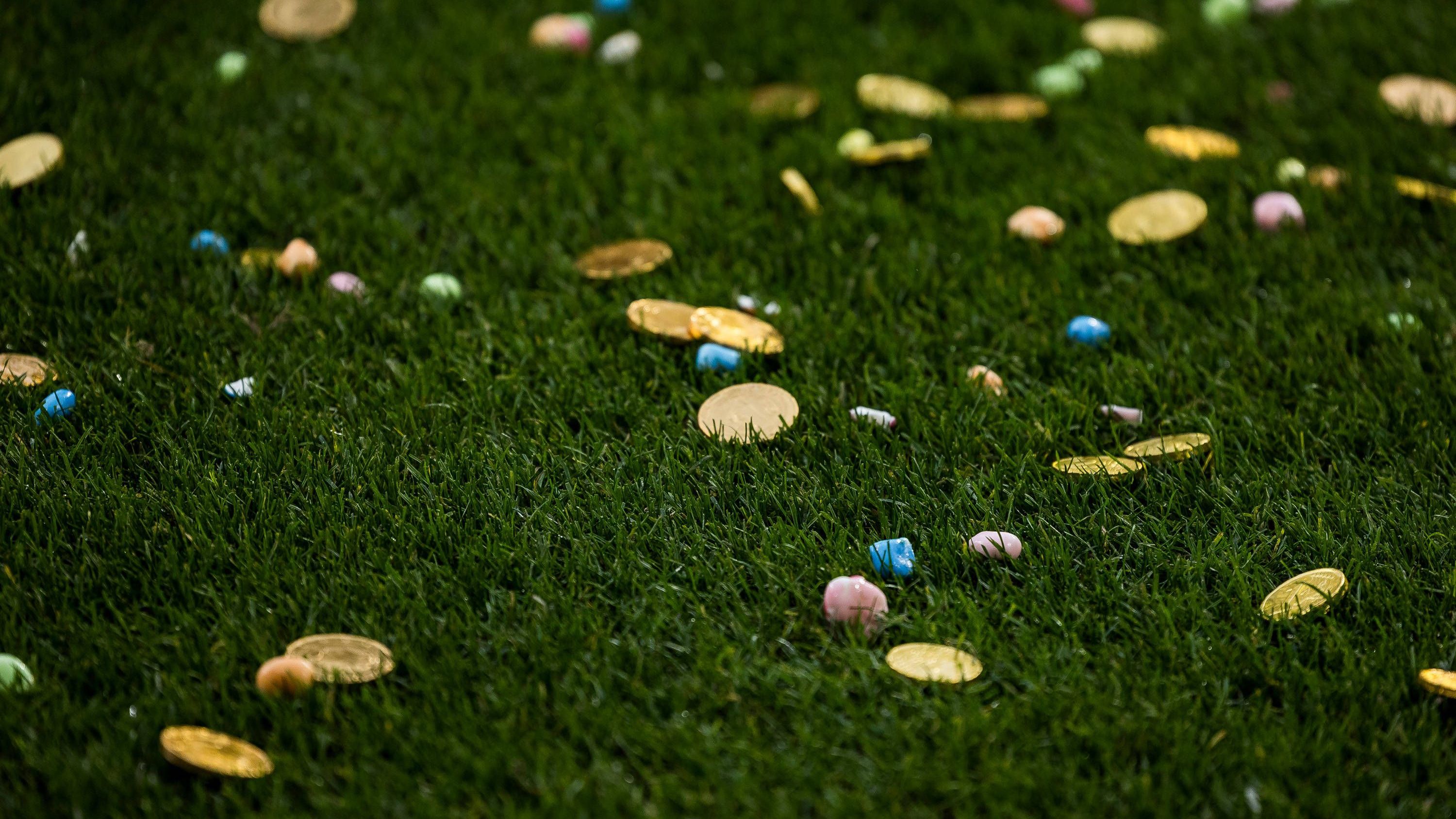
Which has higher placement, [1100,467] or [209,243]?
[209,243]

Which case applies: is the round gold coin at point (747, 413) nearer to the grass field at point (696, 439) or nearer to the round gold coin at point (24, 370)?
the grass field at point (696, 439)

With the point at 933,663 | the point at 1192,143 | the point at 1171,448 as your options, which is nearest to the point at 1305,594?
the point at 1171,448

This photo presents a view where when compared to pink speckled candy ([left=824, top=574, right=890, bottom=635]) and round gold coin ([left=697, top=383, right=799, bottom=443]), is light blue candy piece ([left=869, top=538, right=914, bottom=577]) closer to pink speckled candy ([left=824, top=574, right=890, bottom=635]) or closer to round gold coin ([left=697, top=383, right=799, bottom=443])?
pink speckled candy ([left=824, top=574, right=890, bottom=635])

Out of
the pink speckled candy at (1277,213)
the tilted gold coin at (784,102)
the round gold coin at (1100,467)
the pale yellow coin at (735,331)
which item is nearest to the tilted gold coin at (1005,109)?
the tilted gold coin at (784,102)

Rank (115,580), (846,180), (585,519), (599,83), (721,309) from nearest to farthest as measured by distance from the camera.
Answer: (115,580), (585,519), (721,309), (846,180), (599,83)

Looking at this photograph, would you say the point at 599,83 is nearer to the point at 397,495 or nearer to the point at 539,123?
→ the point at 539,123

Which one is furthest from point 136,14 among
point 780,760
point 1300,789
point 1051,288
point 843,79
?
point 1300,789

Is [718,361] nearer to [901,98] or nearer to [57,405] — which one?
[57,405]
